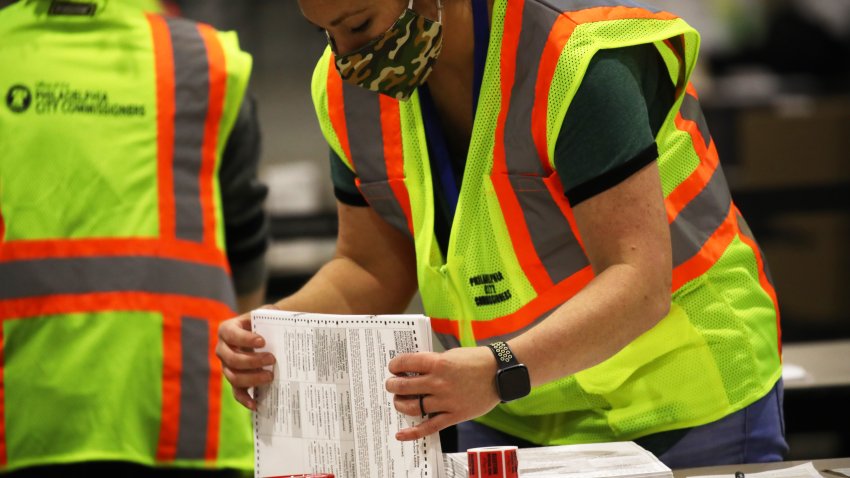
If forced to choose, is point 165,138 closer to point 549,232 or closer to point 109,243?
point 109,243

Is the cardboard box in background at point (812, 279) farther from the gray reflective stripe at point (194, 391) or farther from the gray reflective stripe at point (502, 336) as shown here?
the gray reflective stripe at point (502, 336)

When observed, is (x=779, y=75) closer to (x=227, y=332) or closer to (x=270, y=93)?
(x=270, y=93)

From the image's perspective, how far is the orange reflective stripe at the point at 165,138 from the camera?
2404 mm

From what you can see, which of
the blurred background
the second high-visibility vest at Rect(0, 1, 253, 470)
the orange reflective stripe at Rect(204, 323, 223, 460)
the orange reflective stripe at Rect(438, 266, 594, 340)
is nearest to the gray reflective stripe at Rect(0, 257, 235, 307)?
the second high-visibility vest at Rect(0, 1, 253, 470)

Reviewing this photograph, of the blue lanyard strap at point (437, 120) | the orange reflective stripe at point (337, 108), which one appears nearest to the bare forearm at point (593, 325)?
the blue lanyard strap at point (437, 120)

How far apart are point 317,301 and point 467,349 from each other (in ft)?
1.79

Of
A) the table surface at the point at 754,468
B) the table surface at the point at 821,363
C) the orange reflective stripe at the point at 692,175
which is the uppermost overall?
the orange reflective stripe at the point at 692,175

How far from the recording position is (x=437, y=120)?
1.84 m

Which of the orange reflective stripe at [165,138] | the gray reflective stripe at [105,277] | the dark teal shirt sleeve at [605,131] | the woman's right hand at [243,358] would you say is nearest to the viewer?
the dark teal shirt sleeve at [605,131]

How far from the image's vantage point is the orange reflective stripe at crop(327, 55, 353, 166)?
192 centimetres

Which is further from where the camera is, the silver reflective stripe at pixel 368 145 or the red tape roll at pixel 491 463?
the silver reflective stripe at pixel 368 145

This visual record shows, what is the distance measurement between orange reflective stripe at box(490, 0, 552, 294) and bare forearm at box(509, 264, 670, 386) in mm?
188

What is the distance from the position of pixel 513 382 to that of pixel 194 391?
1145 millimetres

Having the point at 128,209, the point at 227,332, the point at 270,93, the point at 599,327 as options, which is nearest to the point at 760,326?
the point at 599,327
